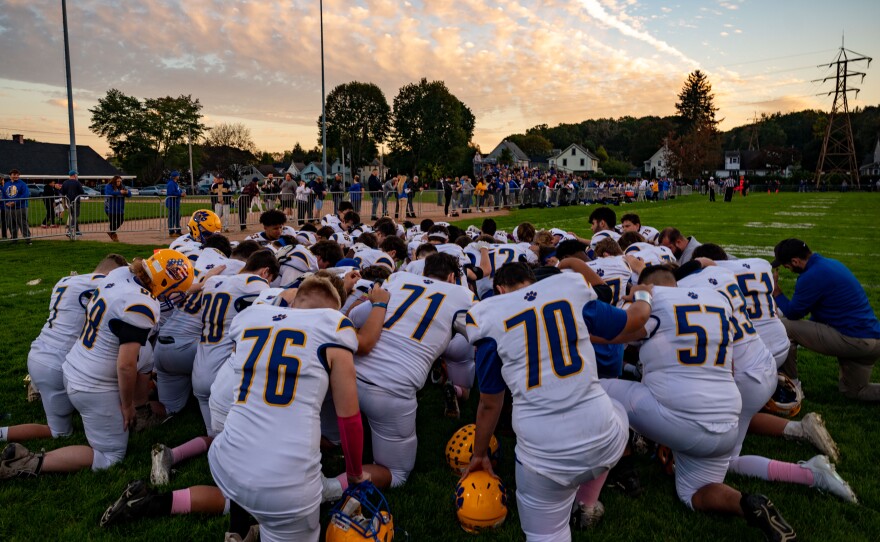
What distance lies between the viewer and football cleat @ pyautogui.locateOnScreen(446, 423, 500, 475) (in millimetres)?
4574

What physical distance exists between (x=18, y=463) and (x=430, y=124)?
78.2 meters

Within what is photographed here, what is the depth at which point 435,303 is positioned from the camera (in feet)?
14.7

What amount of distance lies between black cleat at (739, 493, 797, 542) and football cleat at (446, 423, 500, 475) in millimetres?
1802

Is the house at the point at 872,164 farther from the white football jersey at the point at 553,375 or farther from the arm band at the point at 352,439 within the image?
the arm band at the point at 352,439

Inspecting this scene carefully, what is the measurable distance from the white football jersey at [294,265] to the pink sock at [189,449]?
192cm

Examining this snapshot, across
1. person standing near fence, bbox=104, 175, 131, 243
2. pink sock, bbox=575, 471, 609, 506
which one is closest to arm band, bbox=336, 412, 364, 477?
pink sock, bbox=575, 471, 609, 506

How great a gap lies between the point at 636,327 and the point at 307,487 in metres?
2.26

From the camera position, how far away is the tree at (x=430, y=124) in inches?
3118

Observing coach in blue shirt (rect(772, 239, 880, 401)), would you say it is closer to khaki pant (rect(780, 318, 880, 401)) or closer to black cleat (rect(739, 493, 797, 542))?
khaki pant (rect(780, 318, 880, 401))

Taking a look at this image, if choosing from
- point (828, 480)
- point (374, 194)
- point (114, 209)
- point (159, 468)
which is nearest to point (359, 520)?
point (159, 468)

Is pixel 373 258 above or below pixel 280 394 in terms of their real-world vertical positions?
above

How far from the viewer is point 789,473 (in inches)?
169

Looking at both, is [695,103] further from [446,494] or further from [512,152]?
[446,494]

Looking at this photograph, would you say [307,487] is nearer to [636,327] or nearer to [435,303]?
[435,303]
